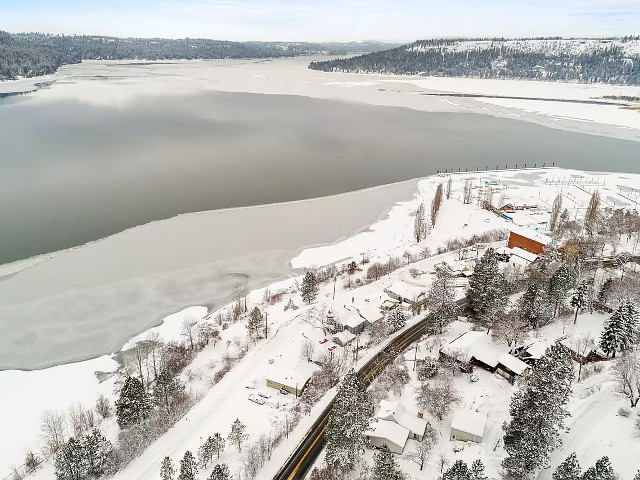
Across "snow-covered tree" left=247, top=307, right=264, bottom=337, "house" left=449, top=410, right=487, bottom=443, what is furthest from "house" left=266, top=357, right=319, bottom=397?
"house" left=449, top=410, right=487, bottom=443

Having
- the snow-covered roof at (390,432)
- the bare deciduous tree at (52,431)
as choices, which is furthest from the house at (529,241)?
the bare deciduous tree at (52,431)

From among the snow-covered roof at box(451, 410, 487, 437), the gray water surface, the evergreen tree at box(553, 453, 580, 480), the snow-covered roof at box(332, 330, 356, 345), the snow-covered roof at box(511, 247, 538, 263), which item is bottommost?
the snow-covered roof at box(332, 330, 356, 345)

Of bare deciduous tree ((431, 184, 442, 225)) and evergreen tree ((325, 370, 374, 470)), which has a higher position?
bare deciduous tree ((431, 184, 442, 225))

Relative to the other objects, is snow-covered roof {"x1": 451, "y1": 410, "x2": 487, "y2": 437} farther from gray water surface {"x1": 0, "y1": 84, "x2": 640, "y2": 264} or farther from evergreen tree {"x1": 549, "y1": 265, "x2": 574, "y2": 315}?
gray water surface {"x1": 0, "y1": 84, "x2": 640, "y2": 264}

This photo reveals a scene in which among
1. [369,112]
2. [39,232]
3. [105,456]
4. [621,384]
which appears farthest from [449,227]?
[369,112]

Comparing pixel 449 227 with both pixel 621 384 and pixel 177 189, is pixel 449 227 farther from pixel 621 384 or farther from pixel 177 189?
pixel 177 189

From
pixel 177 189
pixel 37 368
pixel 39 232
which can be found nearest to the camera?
pixel 37 368

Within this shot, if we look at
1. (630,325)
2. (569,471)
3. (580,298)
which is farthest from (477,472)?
(580,298)
